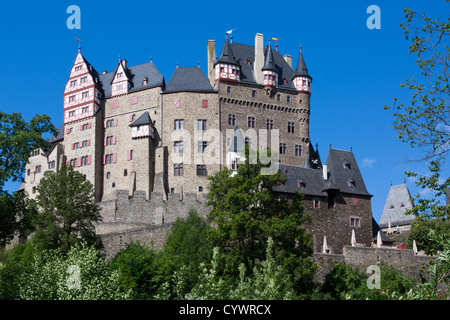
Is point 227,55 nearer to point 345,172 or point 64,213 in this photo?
point 345,172

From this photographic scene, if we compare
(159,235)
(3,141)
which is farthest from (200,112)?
(3,141)

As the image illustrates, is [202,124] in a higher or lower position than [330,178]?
higher

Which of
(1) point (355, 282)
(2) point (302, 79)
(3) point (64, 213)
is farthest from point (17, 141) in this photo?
(2) point (302, 79)

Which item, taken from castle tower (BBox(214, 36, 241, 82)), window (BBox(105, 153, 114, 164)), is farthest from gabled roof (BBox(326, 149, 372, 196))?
window (BBox(105, 153, 114, 164))

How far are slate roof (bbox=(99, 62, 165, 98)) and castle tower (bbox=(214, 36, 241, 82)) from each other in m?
6.30

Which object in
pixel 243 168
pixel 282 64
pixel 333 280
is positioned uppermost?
pixel 282 64

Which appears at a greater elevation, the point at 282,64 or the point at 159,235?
the point at 282,64

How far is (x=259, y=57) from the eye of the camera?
2633 inches

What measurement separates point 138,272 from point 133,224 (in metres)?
14.5

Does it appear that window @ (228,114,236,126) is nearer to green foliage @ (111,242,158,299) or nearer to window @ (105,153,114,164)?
window @ (105,153,114,164)

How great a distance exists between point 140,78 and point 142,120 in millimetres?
6712

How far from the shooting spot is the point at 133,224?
5384 centimetres
